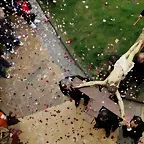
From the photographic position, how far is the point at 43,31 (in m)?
12.0

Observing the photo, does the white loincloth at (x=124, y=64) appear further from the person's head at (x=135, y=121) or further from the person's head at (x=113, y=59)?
the person's head at (x=135, y=121)

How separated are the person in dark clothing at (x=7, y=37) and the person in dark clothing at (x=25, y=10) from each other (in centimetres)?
41

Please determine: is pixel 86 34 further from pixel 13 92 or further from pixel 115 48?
pixel 13 92

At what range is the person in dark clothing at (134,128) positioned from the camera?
964 centimetres

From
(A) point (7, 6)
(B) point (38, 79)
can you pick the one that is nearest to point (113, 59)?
(B) point (38, 79)

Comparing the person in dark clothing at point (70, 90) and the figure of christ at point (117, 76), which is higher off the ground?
the figure of christ at point (117, 76)

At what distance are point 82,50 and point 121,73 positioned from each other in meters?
1.87

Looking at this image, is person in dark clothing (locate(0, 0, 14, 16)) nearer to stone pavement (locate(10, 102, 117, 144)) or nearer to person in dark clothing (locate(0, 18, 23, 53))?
person in dark clothing (locate(0, 18, 23, 53))

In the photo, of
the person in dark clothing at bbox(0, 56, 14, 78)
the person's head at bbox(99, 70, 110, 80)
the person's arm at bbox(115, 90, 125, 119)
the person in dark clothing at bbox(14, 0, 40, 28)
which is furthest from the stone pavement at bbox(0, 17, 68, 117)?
the person's arm at bbox(115, 90, 125, 119)

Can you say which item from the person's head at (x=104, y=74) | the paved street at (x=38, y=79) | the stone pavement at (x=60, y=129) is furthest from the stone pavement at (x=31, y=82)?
the person's head at (x=104, y=74)

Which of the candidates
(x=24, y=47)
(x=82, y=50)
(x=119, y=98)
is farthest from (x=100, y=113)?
(x=24, y=47)

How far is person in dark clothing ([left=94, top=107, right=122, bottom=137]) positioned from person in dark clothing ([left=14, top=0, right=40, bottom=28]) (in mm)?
3288

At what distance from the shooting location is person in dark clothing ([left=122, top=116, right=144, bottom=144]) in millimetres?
9641

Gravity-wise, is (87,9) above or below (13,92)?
above
